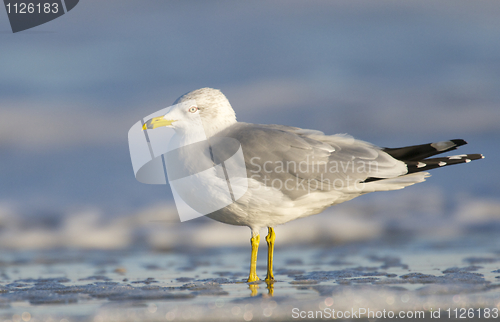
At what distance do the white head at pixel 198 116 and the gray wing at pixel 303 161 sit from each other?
157 mm

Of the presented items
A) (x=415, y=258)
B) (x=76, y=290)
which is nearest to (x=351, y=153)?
(x=415, y=258)

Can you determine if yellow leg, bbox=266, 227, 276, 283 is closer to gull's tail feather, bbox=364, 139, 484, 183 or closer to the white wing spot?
gull's tail feather, bbox=364, 139, 484, 183

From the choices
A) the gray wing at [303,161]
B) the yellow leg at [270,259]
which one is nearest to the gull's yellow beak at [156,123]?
the gray wing at [303,161]

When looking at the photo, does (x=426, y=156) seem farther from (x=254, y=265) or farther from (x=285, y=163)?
(x=254, y=265)

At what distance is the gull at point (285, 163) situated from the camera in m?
5.06

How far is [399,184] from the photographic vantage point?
553 cm

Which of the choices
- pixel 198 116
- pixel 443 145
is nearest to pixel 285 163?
pixel 198 116

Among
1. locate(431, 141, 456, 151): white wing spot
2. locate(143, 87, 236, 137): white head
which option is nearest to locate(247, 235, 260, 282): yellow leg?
locate(143, 87, 236, 137): white head

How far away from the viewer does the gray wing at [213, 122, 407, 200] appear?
16.7 ft

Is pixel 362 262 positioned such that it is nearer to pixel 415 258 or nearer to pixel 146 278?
pixel 415 258

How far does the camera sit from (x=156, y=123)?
5395 millimetres
